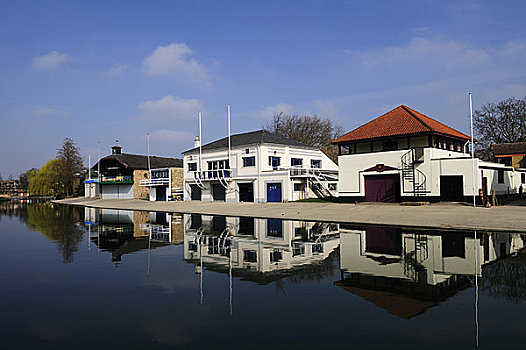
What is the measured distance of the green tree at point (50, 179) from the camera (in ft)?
293

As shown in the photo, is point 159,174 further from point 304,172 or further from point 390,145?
point 390,145

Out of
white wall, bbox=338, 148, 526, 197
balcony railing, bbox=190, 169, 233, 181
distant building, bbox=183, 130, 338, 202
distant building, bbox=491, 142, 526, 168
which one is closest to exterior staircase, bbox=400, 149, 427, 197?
white wall, bbox=338, 148, 526, 197

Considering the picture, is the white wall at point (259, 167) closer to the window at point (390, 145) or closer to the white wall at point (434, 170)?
the white wall at point (434, 170)

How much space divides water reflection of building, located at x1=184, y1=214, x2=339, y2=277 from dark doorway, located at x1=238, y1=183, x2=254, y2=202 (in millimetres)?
23276

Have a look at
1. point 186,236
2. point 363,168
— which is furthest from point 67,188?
point 186,236

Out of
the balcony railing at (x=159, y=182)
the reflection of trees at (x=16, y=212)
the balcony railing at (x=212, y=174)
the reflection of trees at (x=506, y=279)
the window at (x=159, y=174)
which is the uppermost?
the window at (x=159, y=174)

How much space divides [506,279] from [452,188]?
908 inches

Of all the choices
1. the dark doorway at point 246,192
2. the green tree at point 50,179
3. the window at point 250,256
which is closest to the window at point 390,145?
the dark doorway at point 246,192

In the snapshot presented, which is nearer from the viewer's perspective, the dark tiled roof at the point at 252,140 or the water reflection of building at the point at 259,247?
the water reflection of building at the point at 259,247

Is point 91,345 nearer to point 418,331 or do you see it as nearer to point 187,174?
point 418,331

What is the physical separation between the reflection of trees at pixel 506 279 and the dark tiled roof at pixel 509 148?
48.7 meters

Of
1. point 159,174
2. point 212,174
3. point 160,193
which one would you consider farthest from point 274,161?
point 159,174

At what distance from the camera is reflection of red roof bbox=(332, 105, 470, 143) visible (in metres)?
32.3

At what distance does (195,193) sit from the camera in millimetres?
51125
